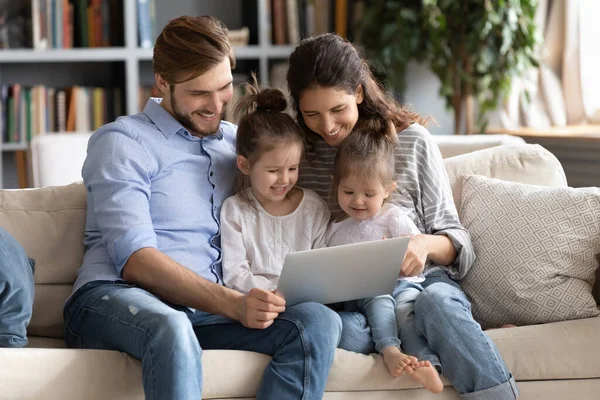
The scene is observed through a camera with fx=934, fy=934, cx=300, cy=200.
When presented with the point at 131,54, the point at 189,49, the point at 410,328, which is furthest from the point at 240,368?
the point at 131,54

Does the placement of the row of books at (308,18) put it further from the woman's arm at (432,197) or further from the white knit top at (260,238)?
the white knit top at (260,238)

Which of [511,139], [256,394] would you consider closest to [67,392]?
[256,394]

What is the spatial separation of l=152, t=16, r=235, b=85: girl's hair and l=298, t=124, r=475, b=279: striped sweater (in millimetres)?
457

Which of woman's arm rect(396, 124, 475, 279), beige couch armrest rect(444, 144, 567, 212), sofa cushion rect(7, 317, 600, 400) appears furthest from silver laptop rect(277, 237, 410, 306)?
beige couch armrest rect(444, 144, 567, 212)

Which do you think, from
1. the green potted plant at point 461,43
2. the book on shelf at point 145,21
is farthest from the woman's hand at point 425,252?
the book on shelf at point 145,21

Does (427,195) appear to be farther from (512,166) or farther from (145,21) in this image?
(145,21)

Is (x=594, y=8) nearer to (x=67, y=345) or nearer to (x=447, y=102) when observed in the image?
(x=447, y=102)

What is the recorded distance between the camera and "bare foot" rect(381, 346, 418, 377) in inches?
78.9

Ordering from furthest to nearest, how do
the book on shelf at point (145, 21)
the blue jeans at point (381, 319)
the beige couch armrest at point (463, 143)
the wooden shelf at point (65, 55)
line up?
1. the book on shelf at point (145, 21)
2. the wooden shelf at point (65, 55)
3. the beige couch armrest at point (463, 143)
4. the blue jeans at point (381, 319)

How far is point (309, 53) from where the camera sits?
2.26m

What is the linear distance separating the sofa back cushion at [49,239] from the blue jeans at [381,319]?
0.76 metres

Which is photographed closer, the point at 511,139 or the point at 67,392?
the point at 67,392

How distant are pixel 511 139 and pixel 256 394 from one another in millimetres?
1263

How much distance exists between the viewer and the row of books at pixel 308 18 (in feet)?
14.1
